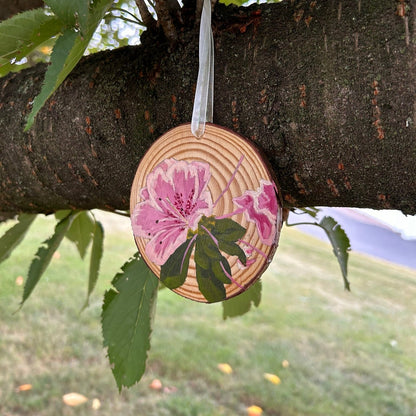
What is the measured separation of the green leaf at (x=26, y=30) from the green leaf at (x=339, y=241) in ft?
1.29

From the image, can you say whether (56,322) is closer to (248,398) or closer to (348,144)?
(248,398)

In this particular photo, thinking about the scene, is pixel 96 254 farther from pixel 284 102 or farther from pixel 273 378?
pixel 273 378

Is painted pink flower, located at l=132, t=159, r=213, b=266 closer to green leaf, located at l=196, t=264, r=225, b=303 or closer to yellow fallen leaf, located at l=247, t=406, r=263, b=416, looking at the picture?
green leaf, located at l=196, t=264, r=225, b=303

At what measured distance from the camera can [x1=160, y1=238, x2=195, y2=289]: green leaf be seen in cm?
45

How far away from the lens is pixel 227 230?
430 millimetres

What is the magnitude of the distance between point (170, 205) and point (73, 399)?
1.34m

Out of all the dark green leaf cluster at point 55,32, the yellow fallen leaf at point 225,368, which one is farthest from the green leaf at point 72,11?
the yellow fallen leaf at point 225,368

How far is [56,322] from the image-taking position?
1974 mm

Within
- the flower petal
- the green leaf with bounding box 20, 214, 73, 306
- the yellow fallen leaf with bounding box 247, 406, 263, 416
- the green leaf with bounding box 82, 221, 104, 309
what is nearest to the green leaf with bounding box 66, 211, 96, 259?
the green leaf with bounding box 82, 221, 104, 309

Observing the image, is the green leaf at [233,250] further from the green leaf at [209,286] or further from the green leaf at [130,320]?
the green leaf at [130,320]

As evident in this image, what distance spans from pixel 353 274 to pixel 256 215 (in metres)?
2.28

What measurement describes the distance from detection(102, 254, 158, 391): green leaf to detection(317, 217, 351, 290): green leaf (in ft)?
0.75

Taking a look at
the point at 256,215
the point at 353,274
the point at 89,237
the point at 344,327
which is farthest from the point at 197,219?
the point at 353,274

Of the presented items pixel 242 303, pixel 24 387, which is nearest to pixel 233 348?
pixel 24 387
